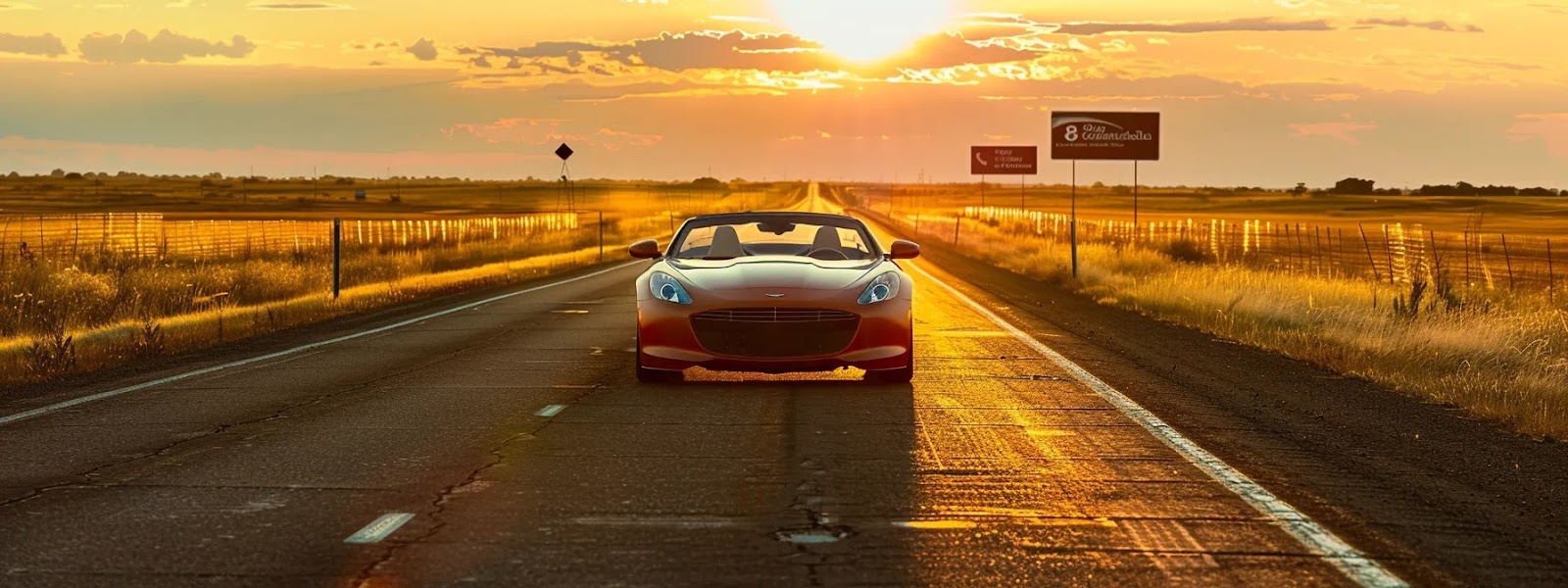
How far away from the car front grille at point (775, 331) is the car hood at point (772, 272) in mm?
219

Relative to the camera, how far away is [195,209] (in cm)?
11131

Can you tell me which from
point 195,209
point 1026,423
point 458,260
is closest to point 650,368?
point 1026,423

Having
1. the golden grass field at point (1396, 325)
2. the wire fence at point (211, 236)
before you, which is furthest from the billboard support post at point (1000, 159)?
the golden grass field at point (1396, 325)

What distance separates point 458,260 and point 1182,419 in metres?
39.1

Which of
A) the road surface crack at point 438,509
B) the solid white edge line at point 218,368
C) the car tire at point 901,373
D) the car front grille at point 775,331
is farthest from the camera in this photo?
the car tire at point 901,373

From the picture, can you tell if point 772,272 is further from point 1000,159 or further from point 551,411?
point 1000,159

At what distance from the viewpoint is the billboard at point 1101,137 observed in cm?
3491

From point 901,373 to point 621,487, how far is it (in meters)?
5.03

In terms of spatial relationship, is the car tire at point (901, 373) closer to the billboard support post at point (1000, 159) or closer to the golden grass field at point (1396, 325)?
the golden grass field at point (1396, 325)

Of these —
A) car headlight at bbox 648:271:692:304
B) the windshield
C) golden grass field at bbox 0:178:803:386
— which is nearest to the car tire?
the windshield

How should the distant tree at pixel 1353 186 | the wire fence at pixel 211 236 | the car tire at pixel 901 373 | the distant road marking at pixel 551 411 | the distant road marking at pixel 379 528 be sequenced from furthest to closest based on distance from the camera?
the distant tree at pixel 1353 186 → the wire fence at pixel 211 236 → the car tire at pixel 901 373 → the distant road marking at pixel 551 411 → the distant road marking at pixel 379 528

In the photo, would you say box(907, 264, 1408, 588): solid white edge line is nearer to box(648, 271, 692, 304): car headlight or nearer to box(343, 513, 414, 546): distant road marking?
box(648, 271, 692, 304): car headlight

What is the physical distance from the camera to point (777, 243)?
13484 mm

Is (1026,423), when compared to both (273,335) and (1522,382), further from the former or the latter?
(273,335)
